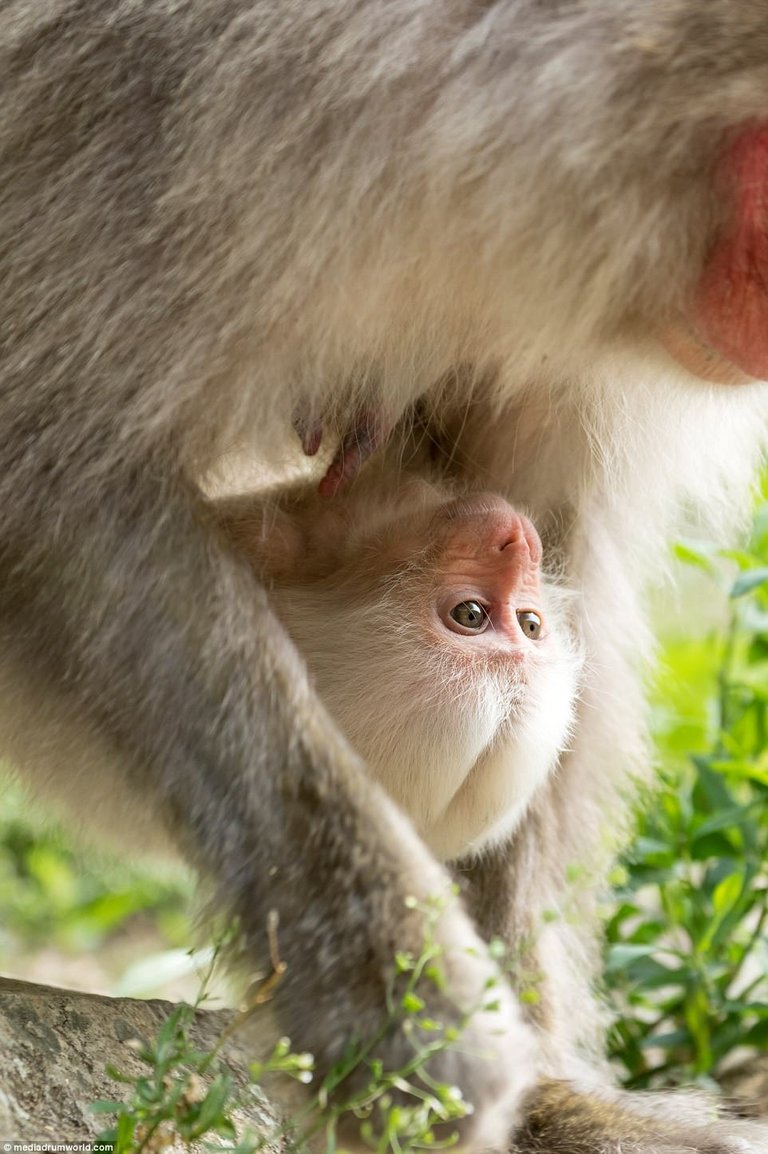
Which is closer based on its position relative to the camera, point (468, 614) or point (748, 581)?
point (468, 614)

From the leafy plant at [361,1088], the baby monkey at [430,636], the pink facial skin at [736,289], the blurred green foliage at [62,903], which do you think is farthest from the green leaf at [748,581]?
the blurred green foliage at [62,903]

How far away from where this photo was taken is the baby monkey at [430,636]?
8.19 ft

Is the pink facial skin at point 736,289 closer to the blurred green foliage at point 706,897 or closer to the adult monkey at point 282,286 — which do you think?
the adult monkey at point 282,286

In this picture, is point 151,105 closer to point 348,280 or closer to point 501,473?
point 348,280

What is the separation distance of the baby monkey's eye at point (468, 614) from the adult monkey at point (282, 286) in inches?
21.3

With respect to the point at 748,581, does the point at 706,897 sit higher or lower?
lower

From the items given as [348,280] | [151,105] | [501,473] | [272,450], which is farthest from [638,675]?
[151,105]

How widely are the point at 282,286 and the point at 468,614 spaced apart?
29.6 inches

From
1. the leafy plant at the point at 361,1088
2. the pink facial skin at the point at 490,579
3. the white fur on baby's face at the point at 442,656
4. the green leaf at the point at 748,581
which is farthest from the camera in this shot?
the green leaf at the point at 748,581

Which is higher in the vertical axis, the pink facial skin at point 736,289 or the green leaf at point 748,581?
the pink facial skin at point 736,289

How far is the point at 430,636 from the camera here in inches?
102

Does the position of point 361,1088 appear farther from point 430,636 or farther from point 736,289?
point 736,289

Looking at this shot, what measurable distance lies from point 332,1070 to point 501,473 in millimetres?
1255

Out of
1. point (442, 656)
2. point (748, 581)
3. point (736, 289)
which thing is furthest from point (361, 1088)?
point (748, 581)
